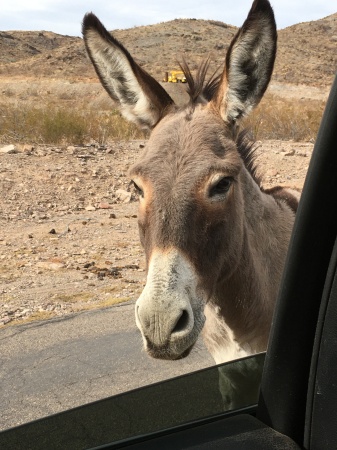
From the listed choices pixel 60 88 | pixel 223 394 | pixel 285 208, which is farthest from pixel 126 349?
pixel 60 88

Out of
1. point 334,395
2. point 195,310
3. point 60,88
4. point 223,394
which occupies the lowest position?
point 60,88

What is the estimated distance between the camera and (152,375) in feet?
15.9

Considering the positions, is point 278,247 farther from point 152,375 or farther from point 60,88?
point 60,88

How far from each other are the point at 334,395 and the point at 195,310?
1.58 metres

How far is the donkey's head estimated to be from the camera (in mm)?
2605

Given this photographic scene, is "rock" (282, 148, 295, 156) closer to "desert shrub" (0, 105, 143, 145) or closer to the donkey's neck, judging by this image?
"desert shrub" (0, 105, 143, 145)

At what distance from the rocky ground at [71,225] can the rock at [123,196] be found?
0.06ft

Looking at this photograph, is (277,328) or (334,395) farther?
(277,328)

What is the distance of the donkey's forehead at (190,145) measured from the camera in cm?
312

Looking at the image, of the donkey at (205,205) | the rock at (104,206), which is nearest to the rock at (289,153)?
the rock at (104,206)

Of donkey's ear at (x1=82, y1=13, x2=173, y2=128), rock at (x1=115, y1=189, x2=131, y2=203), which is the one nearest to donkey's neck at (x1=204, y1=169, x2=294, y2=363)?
donkey's ear at (x1=82, y1=13, x2=173, y2=128)

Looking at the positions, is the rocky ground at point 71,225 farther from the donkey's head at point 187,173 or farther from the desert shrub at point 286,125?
the donkey's head at point 187,173

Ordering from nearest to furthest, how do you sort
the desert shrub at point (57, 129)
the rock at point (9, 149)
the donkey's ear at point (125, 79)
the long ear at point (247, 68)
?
the long ear at point (247, 68) → the donkey's ear at point (125, 79) → the rock at point (9, 149) → the desert shrub at point (57, 129)

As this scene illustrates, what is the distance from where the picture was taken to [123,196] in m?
11.3
